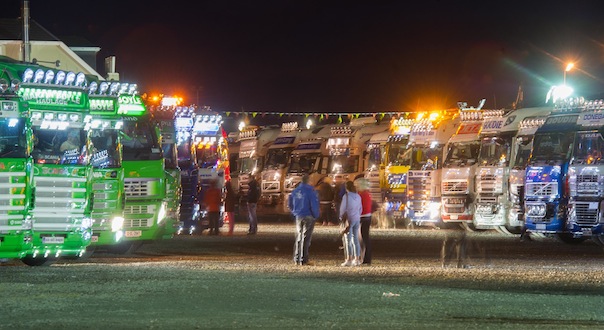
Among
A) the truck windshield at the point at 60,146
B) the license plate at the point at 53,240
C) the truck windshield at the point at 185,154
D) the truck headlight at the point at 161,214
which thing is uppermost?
the truck windshield at the point at 185,154

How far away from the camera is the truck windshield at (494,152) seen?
37.0 m

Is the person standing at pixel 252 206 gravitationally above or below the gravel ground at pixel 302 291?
above

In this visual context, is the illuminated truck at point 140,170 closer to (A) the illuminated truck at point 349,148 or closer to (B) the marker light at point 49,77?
(B) the marker light at point 49,77

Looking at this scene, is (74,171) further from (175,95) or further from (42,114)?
(175,95)

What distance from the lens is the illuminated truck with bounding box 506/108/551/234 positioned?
35281 mm

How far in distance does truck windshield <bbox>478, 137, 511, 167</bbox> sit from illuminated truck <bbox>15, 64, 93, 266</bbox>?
1634cm

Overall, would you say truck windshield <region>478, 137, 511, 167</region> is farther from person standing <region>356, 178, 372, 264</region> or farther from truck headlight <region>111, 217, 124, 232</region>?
truck headlight <region>111, 217, 124, 232</region>

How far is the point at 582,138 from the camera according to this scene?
31.8 m

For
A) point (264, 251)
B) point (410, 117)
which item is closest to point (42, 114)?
point (264, 251)

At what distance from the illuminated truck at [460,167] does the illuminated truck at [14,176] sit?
60.8 feet

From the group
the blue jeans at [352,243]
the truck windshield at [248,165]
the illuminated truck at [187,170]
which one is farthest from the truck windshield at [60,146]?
the truck windshield at [248,165]

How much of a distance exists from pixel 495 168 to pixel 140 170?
1244cm

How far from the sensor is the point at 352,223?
84.7 feet

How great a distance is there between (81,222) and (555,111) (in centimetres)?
1493
